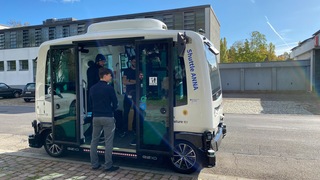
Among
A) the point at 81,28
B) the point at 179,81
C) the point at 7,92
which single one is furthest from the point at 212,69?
the point at 81,28

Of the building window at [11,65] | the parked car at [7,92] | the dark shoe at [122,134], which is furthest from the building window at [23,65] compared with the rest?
the dark shoe at [122,134]

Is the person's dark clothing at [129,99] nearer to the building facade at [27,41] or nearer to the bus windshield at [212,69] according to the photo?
the bus windshield at [212,69]

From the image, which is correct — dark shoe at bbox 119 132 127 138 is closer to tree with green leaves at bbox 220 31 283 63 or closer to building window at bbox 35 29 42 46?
building window at bbox 35 29 42 46

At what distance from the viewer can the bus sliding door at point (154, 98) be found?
4.41 m

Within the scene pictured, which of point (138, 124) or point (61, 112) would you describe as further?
point (61, 112)

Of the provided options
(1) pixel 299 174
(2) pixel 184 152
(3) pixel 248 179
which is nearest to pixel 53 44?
(2) pixel 184 152

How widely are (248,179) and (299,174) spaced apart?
1099mm

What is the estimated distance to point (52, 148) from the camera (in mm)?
5504

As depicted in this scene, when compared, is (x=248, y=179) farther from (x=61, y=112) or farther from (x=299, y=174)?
(x=61, y=112)

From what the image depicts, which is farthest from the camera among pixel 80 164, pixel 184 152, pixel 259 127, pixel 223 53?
pixel 223 53

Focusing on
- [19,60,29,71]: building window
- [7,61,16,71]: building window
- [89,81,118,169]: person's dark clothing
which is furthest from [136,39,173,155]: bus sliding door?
[7,61,16,71]: building window

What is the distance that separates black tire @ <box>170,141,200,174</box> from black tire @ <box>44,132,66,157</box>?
8.16 ft

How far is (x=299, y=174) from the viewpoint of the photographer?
182 inches

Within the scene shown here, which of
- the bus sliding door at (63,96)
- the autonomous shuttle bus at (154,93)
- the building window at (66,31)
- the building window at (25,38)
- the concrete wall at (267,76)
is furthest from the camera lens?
the building window at (25,38)
